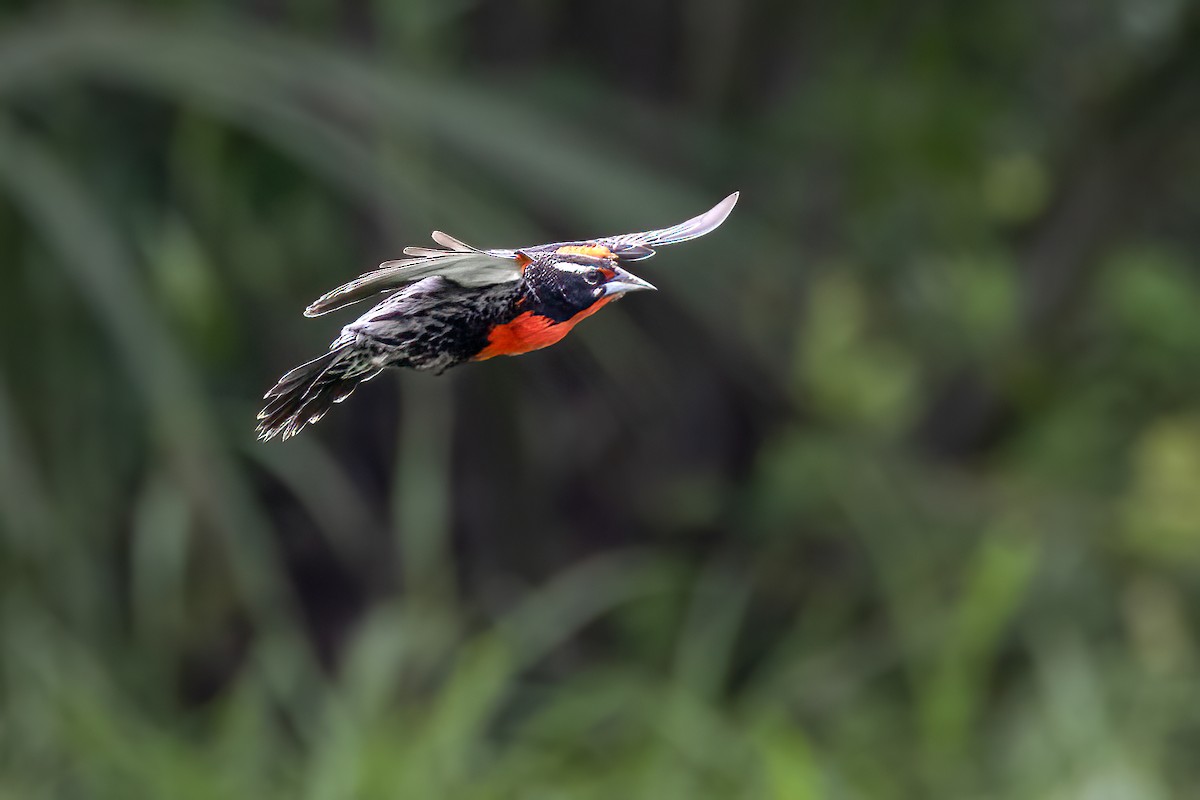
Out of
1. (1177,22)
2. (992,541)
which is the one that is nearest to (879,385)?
(992,541)

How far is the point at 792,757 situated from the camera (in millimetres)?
1706

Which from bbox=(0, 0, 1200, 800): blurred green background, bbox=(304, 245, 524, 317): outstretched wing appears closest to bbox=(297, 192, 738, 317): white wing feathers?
bbox=(304, 245, 524, 317): outstretched wing

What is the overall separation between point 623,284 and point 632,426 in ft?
6.86

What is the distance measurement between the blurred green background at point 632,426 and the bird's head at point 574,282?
129 centimetres

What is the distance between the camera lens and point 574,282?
0.26 metres

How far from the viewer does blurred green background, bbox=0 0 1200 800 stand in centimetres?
189

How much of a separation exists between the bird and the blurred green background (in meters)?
1.29

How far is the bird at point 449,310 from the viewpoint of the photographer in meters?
0.25

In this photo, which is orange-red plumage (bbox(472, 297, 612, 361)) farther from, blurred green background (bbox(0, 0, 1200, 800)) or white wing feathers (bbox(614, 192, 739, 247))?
blurred green background (bbox(0, 0, 1200, 800))

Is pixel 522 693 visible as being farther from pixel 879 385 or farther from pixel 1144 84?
pixel 1144 84

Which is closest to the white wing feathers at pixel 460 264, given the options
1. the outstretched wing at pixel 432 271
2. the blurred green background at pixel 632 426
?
the outstretched wing at pixel 432 271

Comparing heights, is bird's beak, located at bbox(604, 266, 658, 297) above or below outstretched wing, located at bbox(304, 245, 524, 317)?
below

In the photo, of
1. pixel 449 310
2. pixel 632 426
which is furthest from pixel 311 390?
pixel 632 426

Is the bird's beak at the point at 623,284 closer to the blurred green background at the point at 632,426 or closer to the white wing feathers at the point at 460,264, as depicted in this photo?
the white wing feathers at the point at 460,264
